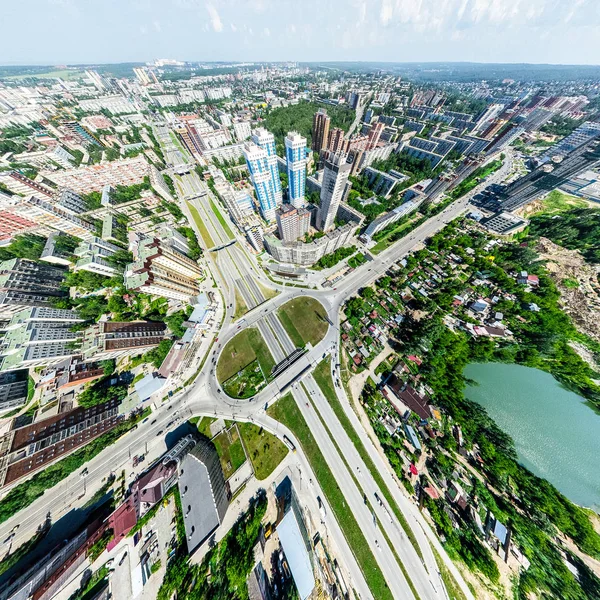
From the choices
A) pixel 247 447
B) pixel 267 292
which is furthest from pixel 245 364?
pixel 267 292

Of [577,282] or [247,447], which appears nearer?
[247,447]

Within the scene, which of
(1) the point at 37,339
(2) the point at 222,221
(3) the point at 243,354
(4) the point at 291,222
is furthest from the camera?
(2) the point at 222,221

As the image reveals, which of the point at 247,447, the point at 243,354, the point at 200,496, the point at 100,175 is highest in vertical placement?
the point at 100,175

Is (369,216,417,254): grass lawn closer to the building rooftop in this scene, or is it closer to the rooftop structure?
the building rooftop

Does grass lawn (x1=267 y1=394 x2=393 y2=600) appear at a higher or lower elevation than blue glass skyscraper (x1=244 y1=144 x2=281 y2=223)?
lower

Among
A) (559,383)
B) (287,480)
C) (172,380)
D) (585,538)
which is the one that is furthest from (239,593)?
(559,383)

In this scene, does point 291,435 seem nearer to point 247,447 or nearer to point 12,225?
point 247,447

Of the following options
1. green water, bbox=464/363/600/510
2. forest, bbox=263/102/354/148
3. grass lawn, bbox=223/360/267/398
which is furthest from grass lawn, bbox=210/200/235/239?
green water, bbox=464/363/600/510
